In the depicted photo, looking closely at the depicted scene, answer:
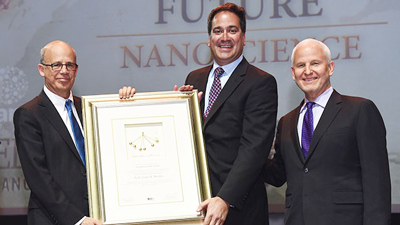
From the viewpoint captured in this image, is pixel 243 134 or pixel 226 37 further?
pixel 226 37

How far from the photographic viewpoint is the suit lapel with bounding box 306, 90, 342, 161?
242 cm

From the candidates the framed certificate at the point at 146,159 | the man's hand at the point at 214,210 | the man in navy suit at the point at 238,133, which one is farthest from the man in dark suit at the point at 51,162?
the man's hand at the point at 214,210

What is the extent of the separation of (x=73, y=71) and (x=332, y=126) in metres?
1.39

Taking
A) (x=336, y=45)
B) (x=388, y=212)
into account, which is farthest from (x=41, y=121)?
(x=336, y=45)

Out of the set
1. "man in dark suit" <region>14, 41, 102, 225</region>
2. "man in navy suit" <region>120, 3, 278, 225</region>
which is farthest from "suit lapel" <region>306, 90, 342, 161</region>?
"man in dark suit" <region>14, 41, 102, 225</region>

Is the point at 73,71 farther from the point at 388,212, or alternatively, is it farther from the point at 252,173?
the point at 388,212

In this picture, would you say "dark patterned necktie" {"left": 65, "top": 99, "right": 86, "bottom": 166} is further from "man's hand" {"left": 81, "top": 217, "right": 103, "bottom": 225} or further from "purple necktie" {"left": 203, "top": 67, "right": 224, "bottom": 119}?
"purple necktie" {"left": 203, "top": 67, "right": 224, "bottom": 119}

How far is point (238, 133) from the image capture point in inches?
100.0

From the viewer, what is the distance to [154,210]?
7.77ft

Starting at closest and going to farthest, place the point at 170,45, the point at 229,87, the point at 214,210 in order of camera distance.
Answer: the point at 214,210
the point at 229,87
the point at 170,45

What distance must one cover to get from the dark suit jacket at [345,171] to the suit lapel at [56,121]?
1133mm

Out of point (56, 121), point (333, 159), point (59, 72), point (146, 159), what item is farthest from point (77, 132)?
point (333, 159)

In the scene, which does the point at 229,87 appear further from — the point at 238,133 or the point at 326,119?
the point at 326,119

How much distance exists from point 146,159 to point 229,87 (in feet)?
1.79
